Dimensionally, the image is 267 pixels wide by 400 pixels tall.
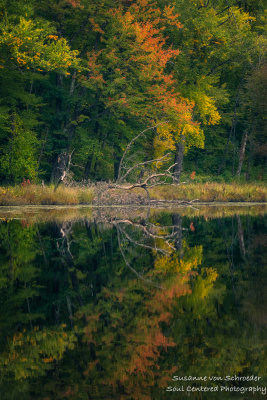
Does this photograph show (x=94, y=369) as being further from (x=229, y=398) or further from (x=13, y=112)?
(x=13, y=112)

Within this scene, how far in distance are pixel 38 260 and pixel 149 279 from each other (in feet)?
8.72

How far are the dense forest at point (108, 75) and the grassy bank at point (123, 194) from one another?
3.35m

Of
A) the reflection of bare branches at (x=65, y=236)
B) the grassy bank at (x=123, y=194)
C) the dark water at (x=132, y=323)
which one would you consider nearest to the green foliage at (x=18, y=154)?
the grassy bank at (x=123, y=194)

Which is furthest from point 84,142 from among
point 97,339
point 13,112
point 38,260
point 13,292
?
point 97,339

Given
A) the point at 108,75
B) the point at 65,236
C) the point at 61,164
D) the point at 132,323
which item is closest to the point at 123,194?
the point at 61,164

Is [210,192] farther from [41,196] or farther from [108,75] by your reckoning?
[41,196]

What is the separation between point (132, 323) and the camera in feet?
18.4

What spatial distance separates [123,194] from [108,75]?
890cm

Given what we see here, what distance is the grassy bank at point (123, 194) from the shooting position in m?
27.0

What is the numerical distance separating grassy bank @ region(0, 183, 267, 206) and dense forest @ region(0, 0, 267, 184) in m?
3.35

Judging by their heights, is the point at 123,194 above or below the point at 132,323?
below

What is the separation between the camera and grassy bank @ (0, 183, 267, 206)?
2700cm

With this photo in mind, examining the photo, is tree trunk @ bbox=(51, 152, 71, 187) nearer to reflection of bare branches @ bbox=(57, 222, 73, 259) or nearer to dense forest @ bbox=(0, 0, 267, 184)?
dense forest @ bbox=(0, 0, 267, 184)

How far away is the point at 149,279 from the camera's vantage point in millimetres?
8055
